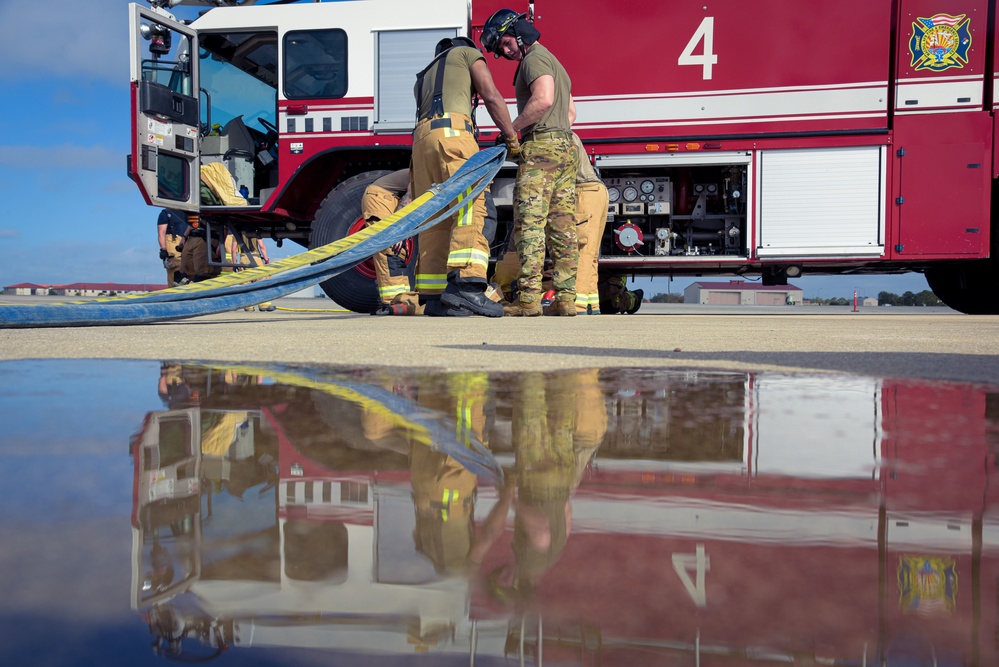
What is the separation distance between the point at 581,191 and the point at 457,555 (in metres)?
5.69

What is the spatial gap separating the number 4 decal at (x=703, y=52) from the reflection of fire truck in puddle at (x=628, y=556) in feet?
20.0

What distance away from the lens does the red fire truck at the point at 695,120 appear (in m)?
6.16

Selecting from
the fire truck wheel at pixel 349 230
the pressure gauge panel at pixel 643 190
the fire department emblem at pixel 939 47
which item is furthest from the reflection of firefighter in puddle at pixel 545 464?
the fire department emblem at pixel 939 47

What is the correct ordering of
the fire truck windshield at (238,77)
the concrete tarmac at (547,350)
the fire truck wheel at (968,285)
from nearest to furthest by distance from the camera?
the concrete tarmac at (547,350)
the fire truck wheel at (968,285)
the fire truck windshield at (238,77)

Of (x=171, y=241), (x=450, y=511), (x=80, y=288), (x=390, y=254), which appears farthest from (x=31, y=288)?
(x=450, y=511)

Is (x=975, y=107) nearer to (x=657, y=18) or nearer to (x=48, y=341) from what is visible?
(x=657, y=18)

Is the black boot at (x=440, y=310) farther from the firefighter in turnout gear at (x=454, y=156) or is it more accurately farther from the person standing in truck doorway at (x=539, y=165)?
the person standing in truck doorway at (x=539, y=165)

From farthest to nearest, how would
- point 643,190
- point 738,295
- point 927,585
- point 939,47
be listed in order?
point 738,295
point 643,190
point 939,47
point 927,585

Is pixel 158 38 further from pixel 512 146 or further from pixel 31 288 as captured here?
pixel 31 288

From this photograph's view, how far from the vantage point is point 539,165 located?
16.7 ft

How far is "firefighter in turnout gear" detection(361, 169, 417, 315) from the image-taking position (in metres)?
5.61

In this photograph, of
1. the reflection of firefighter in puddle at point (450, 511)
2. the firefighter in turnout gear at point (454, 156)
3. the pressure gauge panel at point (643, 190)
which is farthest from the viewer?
the pressure gauge panel at point (643, 190)

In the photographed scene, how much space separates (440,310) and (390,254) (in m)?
0.86

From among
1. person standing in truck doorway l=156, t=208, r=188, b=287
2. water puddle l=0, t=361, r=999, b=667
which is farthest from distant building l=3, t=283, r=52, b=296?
water puddle l=0, t=361, r=999, b=667
